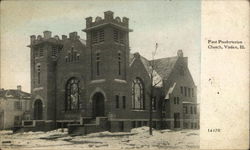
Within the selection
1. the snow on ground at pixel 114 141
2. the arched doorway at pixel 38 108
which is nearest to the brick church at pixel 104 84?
the arched doorway at pixel 38 108

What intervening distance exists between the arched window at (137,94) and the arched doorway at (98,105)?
49cm

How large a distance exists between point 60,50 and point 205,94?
2480mm

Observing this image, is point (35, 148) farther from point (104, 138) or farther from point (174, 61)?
point (174, 61)

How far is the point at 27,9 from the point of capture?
675 centimetres

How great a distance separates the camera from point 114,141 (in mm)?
6559

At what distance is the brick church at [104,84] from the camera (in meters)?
6.65

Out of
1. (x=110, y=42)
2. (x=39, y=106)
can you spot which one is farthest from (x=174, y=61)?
(x=39, y=106)

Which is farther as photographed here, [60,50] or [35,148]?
[60,50]

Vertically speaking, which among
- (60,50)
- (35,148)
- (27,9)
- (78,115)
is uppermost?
(27,9)

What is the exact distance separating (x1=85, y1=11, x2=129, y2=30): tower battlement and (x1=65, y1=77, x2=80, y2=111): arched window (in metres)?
0.96

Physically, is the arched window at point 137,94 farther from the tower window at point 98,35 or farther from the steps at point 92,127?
the tower window at point 98,35

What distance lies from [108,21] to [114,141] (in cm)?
185

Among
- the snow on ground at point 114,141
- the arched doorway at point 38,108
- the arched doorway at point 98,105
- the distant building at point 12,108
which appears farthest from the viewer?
the arched doorway at point 38,108

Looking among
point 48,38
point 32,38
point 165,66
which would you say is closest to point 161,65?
point 165,66
